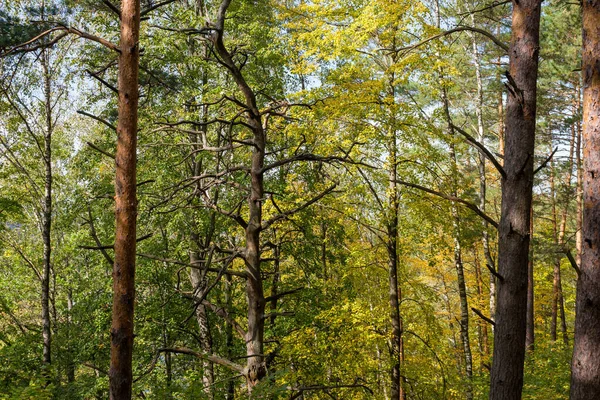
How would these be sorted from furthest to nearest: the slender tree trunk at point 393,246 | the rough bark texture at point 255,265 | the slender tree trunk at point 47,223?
the slender tree trunk at point 47,223, the slender tree trunk at point 393,246, the rough bark texture at point 255,265

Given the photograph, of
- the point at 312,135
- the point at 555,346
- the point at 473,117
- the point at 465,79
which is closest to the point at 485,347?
the point at 555,346

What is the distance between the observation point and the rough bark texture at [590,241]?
11.5ft

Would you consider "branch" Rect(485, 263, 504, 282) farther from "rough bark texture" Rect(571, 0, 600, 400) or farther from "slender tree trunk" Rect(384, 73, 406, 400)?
"slender tree trunk" Rect(384, 73, 406, 400)

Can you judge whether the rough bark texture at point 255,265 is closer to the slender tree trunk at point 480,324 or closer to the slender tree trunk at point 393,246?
the slender tree trunk at point 393,246

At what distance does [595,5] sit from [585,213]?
1.57m

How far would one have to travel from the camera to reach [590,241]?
3.67m

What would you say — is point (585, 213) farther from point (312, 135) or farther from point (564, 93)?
point (564, 93)

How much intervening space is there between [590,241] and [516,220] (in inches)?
32.0

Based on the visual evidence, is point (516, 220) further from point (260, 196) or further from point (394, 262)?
point (394, 262)

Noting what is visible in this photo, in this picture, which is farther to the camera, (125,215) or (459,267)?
(459,267)

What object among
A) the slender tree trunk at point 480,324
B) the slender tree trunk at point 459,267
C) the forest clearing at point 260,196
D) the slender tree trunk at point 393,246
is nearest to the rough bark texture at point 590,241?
the forest clearing at point 260,196

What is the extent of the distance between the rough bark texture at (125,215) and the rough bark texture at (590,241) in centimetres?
345

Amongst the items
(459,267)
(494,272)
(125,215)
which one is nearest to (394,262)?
(459,267)

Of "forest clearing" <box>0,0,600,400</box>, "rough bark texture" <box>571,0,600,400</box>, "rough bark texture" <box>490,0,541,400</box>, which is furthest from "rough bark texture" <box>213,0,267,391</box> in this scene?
"rough bark texture" <box>571,0,600,400</box>
